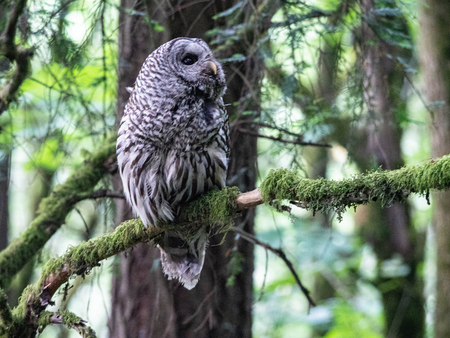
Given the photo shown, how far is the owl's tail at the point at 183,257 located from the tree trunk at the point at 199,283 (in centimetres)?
62

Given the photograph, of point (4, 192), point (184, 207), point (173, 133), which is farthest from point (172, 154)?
point (4, 192)

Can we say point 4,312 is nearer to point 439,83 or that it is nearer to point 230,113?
point 230,113

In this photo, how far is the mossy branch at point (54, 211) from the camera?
3.46 meters

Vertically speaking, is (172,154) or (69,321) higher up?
(172,154)

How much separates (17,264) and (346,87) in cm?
281

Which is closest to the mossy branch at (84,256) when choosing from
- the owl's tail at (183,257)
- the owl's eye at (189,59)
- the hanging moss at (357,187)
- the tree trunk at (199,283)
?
the owl's tail at (183,257)

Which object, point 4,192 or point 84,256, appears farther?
point 4,192

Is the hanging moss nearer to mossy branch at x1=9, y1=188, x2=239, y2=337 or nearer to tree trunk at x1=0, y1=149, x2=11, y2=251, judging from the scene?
mossy branch at x1=9, y1=188, x2=239, y2=337

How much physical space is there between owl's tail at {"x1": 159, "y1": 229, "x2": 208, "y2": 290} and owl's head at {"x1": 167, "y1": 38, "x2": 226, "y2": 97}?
3.05 ft

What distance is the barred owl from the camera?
2.47 metres

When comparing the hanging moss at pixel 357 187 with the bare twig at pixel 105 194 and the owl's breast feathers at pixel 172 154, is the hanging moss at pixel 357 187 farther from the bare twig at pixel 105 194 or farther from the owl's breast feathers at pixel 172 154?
the bare twig at pixel 105 194

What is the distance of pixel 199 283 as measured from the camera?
147 inches

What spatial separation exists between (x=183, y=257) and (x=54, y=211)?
131 centimetres

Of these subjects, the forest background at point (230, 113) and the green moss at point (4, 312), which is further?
the forest background at point (230, 113)
